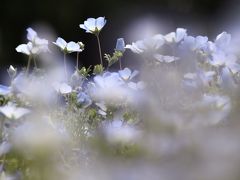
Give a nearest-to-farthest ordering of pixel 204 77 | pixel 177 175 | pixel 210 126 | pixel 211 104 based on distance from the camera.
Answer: pixel 177 175, pixel 210 126, pixel 211 104, pixel 204 77

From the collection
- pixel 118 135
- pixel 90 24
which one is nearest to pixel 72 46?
pixel 90 24

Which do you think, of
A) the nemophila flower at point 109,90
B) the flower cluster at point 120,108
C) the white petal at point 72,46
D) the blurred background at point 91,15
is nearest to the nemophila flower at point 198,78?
the flower cluster at point 120,108

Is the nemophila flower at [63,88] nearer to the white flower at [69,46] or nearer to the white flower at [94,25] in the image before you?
the white flower at [69,46]

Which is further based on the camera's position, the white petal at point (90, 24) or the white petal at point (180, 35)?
the white petal at point (90, 24)

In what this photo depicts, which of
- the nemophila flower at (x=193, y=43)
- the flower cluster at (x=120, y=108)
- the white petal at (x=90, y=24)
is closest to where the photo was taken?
the flower cluster at (x=120, y=108)

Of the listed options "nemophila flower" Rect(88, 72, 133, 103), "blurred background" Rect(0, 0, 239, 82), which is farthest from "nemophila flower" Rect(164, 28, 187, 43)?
"blurred background" Rect(0, 0, 239, 82)

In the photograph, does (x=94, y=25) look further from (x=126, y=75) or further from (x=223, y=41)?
(x=223, y=41)

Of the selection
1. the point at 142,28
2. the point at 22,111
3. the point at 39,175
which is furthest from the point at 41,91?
the point at 39,175

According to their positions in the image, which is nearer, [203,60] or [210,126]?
[210,126]

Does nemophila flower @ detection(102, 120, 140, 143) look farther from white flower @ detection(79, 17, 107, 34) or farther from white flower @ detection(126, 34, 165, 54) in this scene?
white flower @ detection(79, 17, 107, 34)

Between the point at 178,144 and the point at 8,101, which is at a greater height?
the point at 178,144

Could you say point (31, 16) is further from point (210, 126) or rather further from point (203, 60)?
point (210, 126)
